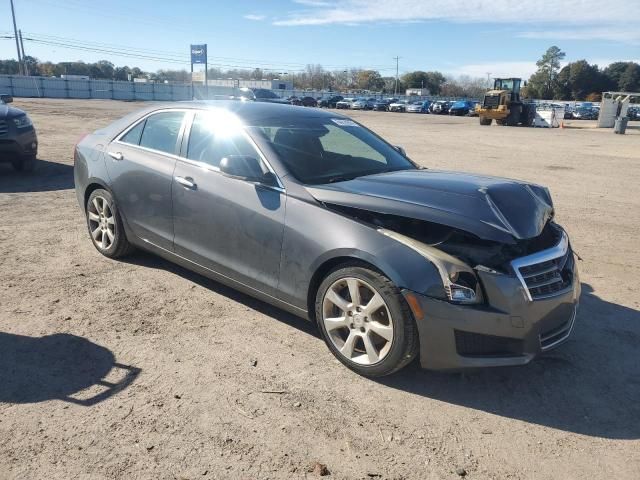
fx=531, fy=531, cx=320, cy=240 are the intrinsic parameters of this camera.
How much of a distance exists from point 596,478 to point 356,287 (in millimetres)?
1611

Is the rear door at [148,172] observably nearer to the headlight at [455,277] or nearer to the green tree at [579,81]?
the headlight at [455,277]

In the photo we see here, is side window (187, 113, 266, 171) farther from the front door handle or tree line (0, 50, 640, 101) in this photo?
tree line (0, 50, 640, 101)

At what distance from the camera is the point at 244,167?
13.0ft

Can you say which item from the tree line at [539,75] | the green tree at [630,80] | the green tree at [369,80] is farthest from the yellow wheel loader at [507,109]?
the green tree at [369,80]

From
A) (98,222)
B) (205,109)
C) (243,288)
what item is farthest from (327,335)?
(98,222)

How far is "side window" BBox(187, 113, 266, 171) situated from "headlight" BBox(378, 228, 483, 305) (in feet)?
5.31

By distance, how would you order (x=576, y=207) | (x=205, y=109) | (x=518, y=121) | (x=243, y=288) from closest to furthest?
(x=243, y=288)
(x=205, y=109)
(x=576, y=207)
(x=518, y=121)

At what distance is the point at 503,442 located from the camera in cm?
287

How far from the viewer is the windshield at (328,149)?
409 cm

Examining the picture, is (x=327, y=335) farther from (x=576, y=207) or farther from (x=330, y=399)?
(x=576, y=207)

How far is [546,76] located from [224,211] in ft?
403

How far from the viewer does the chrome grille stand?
3150mm

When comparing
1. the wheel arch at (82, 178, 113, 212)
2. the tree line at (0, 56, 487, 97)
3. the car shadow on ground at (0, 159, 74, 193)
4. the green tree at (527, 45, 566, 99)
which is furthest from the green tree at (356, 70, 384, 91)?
the wheel arch at (82, 178, 113, 212)

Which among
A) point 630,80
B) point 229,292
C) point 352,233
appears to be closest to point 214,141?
point 229,292
